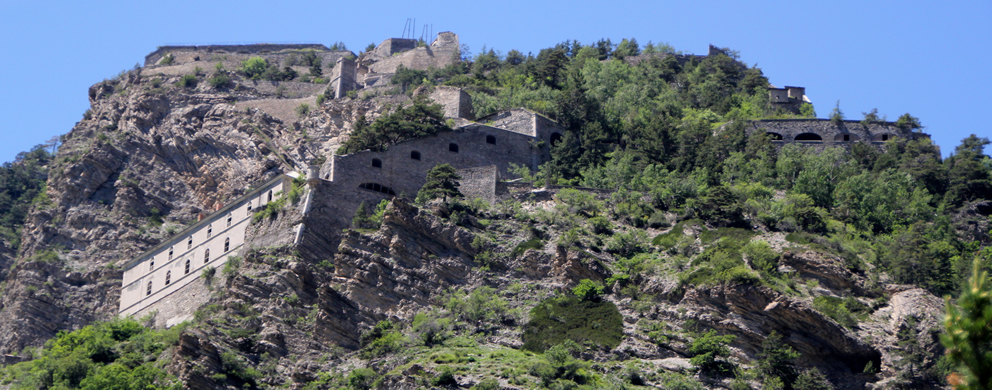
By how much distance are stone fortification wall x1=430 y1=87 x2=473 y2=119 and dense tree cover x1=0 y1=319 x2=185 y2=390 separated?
2231 cm

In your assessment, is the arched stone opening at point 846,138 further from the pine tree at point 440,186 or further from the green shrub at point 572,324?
the green shrub at point 572,324

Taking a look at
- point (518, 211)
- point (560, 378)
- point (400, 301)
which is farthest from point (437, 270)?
point (560, 378)

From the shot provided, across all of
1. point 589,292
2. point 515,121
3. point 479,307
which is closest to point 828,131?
point 515,121

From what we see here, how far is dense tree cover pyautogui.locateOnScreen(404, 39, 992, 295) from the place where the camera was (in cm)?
4934

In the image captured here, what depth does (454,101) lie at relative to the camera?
64375 millimetres

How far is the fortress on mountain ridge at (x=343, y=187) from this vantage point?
49594 millimetres

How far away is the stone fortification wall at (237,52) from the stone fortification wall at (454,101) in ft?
84.1

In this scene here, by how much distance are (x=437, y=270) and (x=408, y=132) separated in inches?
432

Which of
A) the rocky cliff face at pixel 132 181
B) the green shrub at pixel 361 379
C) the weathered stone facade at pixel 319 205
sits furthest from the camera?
the rocky cliff face at pixel 132 181

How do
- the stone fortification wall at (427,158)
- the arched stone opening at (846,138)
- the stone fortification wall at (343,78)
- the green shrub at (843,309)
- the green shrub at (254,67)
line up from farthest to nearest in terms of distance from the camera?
1. the green shrub at (254,67)
2. the stone fortification wall at (343,78)
3. the arched stone opening at (846,138)
4. the stone fortification wall at (427,158)
5. the green shrub at (843,309)

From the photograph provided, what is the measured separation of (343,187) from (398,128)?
5.18 meters

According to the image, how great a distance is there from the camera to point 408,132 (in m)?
54.7

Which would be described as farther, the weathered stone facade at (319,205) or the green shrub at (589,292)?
the weathered stone facade at (319,205)

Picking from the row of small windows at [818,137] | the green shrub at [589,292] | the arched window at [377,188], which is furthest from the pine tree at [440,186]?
the row of small windows at [818,137]
